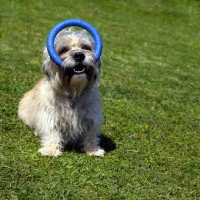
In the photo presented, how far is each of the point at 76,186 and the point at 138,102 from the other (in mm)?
4074

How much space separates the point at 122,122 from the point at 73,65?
7.85ft

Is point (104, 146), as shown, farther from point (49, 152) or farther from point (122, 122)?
point (122, 122)

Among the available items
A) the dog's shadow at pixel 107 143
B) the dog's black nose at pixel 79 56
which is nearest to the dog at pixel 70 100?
the dog's black nose at pixel 79 56

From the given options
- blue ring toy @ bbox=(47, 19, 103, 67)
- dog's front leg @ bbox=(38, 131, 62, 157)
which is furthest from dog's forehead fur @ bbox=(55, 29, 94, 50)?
dog's front leg @ bbox=(38, 131, 62, 157)

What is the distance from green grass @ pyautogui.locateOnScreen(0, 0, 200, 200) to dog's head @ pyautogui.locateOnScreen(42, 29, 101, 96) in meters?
0.98

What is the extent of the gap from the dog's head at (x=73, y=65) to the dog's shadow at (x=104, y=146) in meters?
0.86

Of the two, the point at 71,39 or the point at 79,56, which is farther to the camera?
the point at 71,39

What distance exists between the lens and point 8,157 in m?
5.14

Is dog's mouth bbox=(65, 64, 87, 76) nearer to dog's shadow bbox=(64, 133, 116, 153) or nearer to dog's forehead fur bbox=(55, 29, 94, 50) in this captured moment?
dog's forehead fur bbox=(55, 29, 94, 50)

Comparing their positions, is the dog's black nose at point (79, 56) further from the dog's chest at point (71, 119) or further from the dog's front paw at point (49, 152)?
the dog's front paw at point (49, 152)

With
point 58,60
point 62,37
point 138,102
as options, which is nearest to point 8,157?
point 58,60

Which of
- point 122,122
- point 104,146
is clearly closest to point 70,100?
point 104,146

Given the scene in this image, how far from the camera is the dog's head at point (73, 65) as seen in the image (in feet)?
16.8

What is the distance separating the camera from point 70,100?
556 cm
